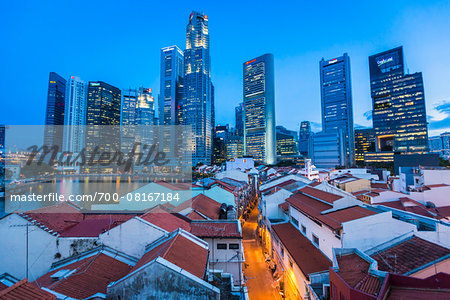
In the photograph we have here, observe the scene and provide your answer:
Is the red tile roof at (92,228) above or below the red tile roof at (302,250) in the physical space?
above

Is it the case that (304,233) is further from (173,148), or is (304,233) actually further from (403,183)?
(173,148)

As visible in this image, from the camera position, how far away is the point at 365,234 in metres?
11.3

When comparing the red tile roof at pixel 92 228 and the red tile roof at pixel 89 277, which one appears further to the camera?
the red tile roof at pixel 92 228

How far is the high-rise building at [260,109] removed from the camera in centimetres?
13838

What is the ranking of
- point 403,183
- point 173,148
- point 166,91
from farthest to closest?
point 166,91
point 173,148
point 403,183

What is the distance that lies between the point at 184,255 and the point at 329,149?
94564mm

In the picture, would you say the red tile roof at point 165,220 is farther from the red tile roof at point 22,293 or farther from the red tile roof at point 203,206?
the red tile roof at point 22,293

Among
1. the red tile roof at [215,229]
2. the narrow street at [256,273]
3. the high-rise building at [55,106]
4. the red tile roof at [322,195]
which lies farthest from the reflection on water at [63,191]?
the high-rise building at [55,106]

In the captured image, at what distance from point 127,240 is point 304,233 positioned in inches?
502

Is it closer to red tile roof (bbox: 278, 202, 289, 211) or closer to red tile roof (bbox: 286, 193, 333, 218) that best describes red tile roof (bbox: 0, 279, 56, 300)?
red tile roof (bbox: 286, 193, 333, 218)

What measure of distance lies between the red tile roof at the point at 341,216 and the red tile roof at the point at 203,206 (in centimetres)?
877

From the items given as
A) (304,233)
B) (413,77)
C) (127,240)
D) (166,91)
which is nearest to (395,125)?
(413,77)

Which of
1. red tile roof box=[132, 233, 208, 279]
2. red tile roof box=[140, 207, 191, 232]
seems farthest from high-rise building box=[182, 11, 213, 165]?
red tile roof box=[132, 233, 208, 279]

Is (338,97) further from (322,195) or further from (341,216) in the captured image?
(341,216)
